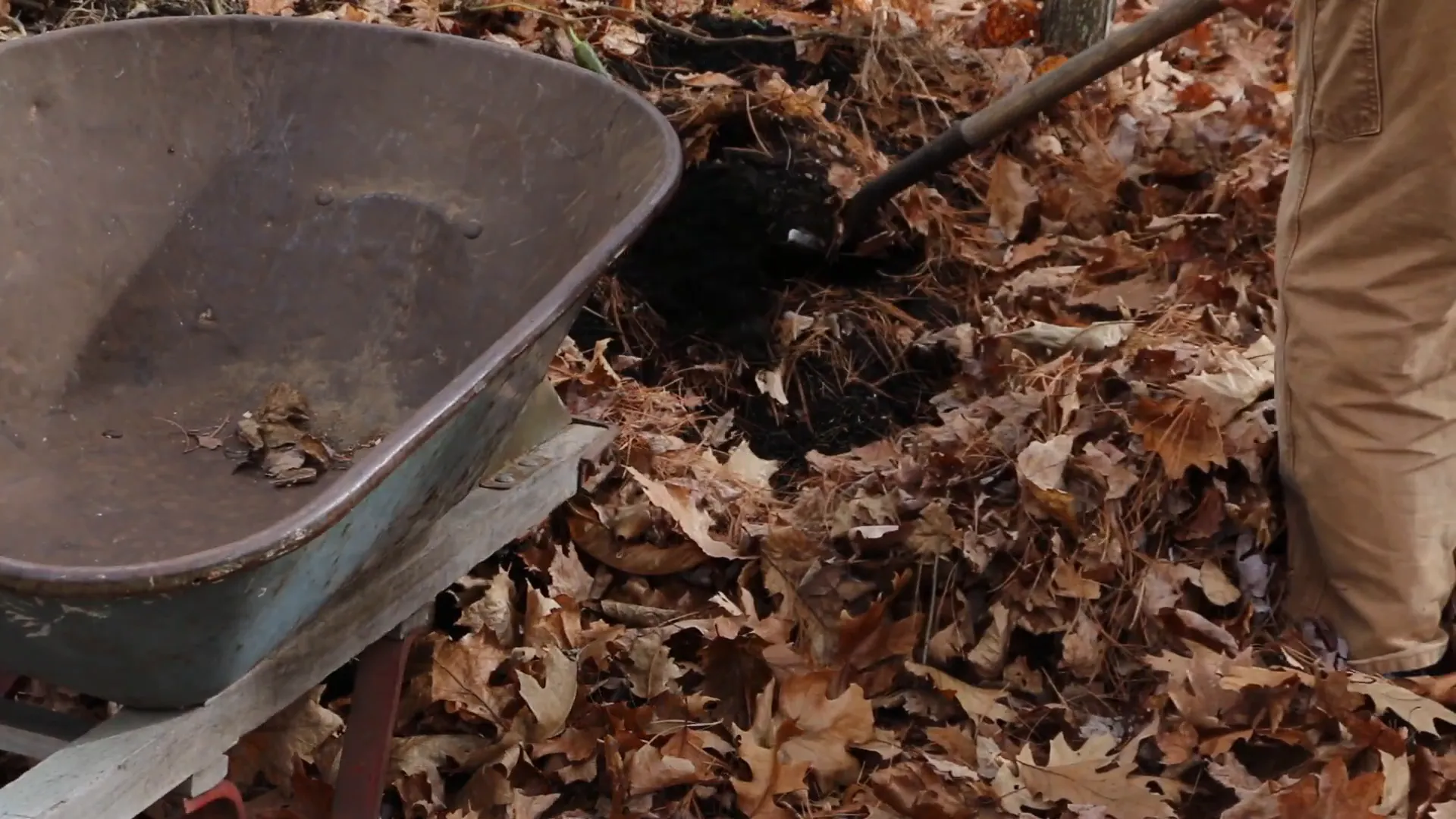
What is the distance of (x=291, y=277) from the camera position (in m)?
2.52

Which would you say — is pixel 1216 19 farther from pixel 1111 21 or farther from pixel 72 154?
pixel 72 154

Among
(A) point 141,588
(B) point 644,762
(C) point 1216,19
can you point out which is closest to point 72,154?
(A) point 141,588

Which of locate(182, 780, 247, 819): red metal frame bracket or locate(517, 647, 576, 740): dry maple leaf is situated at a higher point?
locate(182, 780, 247, 819): red metal frame bracket

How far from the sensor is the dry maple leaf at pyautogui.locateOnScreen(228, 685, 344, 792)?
2244 millimetres

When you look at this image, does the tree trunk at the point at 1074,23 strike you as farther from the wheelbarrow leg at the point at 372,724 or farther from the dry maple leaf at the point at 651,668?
the wheelbarrow leg at the point at 372,724

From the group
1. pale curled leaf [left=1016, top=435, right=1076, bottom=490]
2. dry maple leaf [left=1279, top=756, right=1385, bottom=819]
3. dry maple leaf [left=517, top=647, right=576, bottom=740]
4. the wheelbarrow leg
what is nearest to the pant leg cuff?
dry maple leaf [left=1279, top=756, right=1385, bottom=819]

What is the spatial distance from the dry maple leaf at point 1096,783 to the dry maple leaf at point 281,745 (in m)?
1.33

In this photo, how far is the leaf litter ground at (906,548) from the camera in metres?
2.21

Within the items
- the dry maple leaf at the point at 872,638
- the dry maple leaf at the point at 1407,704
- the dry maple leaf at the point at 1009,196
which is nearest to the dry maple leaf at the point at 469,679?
the dry maple leaf at the point at 872,638

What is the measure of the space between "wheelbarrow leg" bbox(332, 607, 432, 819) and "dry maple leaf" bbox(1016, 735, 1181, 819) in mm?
1123

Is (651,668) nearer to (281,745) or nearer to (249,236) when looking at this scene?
(281,745)

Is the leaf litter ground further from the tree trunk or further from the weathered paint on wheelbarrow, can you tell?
the tree trunk

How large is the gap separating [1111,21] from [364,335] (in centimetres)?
339

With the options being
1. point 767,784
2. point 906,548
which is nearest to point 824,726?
point 767,784
